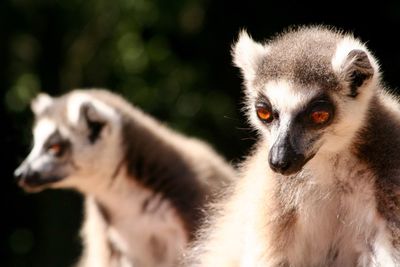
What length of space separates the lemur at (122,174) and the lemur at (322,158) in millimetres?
2371

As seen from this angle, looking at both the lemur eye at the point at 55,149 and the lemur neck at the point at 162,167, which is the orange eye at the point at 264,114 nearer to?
the lemur neck at the point at 162,167

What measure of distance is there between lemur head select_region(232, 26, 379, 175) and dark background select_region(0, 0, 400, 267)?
5.54m

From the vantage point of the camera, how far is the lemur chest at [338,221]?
4.38 metres

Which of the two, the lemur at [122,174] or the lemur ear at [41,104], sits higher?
the lemur ear at [41,104]

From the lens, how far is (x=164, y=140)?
769 centimetres

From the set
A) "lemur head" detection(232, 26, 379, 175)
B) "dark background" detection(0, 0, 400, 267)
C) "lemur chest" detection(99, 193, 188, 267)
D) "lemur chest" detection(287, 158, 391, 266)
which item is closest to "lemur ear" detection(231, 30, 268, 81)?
"lemur head" detection(232, 26, 379, 175)

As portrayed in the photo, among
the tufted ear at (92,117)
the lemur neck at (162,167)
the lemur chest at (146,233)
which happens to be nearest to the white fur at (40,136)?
the tufted ear at (92,117)

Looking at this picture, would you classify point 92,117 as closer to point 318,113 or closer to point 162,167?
point 162,167

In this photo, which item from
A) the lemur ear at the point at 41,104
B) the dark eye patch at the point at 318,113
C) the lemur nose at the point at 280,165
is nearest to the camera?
the lemur nose at the point at 280,165

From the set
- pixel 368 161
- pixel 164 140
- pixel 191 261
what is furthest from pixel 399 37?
pixel 368 161

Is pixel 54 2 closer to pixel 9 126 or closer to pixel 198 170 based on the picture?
pixel 9 126

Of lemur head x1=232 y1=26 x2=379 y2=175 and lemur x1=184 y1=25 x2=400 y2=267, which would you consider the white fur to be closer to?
lemur x1=184 y1=25 x2=400 y2=267

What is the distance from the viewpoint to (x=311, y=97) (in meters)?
4.37

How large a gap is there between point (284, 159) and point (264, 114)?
1.31 ft
